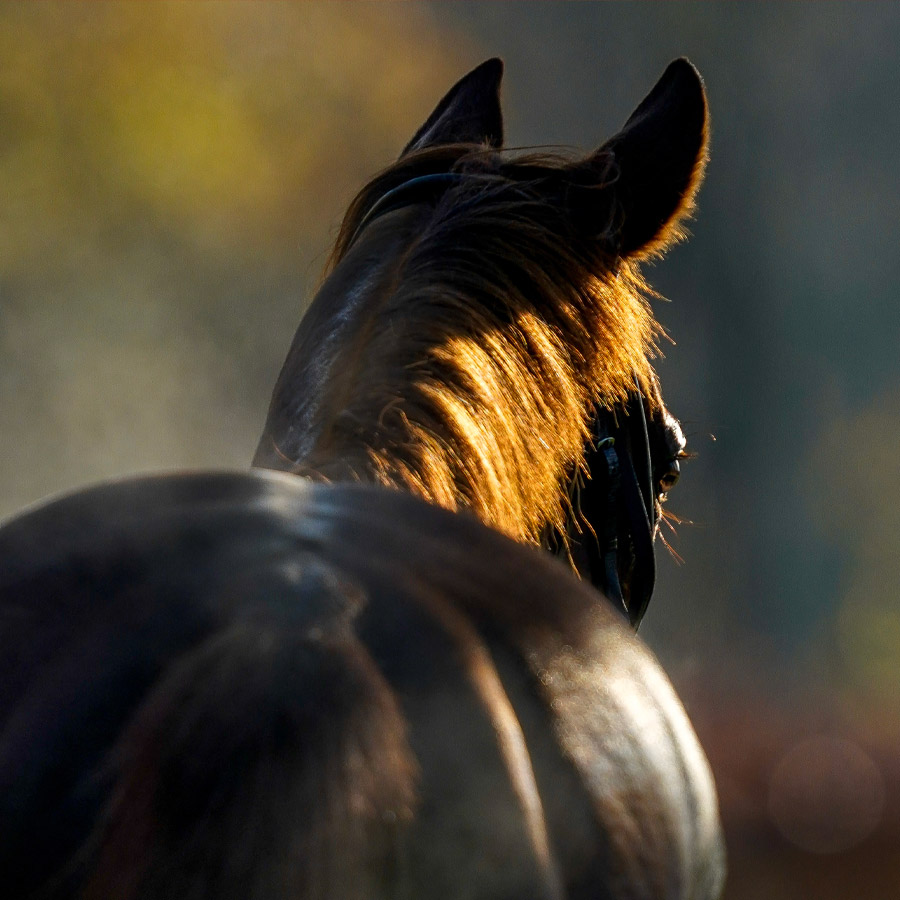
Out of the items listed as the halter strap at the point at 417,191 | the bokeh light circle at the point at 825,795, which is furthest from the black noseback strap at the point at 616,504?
the bokeh light circle at the point at 825,795

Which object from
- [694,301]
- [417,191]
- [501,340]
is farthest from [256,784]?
[694,301]

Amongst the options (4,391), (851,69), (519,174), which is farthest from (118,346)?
(851,69)

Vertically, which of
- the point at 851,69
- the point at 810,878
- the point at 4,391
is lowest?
the point at 810,878

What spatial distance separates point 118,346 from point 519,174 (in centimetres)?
229

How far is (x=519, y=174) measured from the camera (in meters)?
0.51

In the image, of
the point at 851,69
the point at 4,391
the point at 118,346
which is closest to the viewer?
the point at 4,391

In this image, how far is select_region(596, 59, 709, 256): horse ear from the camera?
514 mm

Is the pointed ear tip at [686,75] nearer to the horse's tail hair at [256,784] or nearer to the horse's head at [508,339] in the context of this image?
the horse's head at [508,339]

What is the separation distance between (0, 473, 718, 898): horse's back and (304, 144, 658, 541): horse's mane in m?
0.13

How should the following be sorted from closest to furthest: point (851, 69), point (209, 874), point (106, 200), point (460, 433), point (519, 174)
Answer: point (209, 874), point (460, 433), point (519, 174), point (106, 200), point (851, 69)

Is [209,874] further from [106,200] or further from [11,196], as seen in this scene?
[106,200]

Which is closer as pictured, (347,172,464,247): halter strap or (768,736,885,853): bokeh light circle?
(347,172,464,247): halter strap

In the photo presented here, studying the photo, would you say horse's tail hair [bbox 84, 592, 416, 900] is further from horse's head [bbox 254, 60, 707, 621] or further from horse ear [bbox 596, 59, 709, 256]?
horse ear [bbox 596, 59, 709, 256]

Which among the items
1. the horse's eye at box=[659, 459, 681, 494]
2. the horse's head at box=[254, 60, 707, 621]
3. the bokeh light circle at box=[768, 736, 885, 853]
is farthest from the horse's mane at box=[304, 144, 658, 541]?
the bokeh light circle at box=[768, 736, 885, 853]
